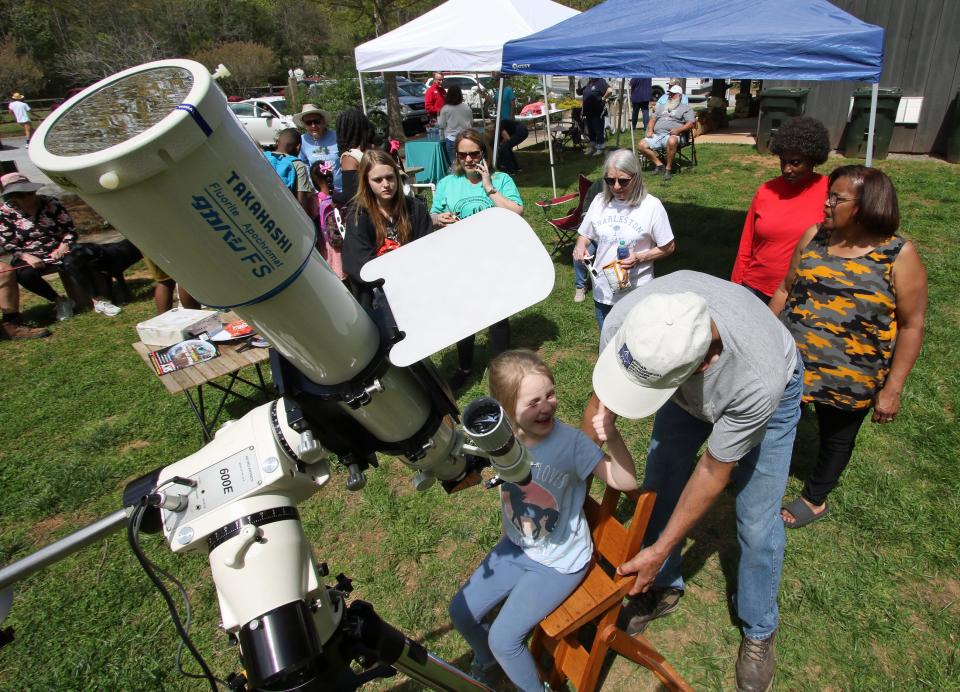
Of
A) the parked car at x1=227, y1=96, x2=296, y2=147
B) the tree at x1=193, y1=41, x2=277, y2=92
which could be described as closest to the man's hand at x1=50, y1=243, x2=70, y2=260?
the parked car at x1=227, y1=96, x2=296, y2=147

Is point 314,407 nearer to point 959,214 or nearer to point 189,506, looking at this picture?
point 189,506

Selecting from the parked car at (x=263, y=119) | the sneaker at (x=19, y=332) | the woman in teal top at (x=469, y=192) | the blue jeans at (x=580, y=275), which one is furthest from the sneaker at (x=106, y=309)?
the parked car at (x=263, y=119)

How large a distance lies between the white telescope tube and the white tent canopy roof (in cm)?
892

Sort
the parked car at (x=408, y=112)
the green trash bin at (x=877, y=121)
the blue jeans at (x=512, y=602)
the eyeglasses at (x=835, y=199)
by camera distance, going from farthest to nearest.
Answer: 1. the parked car at (x=408, y=112)
2. the green trash bin at (x=877, y=121)
3. the eyeglasses at (x=835, y=199)
4. the blue jeans at (x=512, y=602)

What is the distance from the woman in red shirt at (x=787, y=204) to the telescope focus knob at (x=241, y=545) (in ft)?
11.6

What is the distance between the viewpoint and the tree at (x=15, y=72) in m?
25.3

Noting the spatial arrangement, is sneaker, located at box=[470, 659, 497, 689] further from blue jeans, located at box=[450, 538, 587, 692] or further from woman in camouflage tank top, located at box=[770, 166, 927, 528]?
woman in camouflage tank top, located at box=[770, 166, 927, 528]

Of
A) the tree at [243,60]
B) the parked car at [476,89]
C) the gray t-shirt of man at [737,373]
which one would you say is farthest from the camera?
the tree at [243,60]

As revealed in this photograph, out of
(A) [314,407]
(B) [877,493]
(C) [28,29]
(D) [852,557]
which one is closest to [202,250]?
(A) [314,407]

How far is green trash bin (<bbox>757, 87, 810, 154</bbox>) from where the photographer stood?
10.0 metres

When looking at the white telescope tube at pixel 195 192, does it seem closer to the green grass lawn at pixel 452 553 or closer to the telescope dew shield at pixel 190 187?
the telescope dew shield at pixel 190 187

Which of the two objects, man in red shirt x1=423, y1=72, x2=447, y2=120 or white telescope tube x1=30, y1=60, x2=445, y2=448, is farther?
man in red shirt x1=423, y1=72, x2=447, y2=120

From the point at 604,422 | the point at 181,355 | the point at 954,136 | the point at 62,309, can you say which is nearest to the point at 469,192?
the point at 181,355

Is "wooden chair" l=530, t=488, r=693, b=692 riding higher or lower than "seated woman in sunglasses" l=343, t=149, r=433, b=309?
lower
